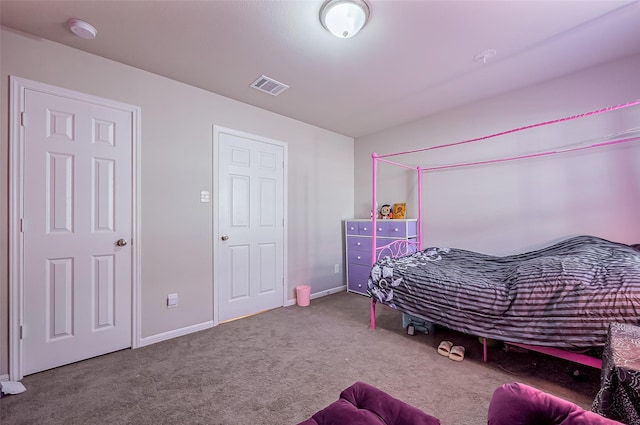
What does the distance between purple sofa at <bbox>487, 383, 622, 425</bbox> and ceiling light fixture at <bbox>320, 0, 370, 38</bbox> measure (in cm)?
216

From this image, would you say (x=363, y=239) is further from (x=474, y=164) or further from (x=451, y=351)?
(x=451, y=351)

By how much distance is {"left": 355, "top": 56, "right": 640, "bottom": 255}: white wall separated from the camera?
2.31 meters

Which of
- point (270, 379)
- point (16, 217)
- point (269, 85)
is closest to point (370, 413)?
point (270, 379)

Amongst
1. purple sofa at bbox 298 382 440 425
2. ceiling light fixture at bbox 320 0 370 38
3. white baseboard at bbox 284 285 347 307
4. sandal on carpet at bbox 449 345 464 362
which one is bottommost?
white baseboard at bbox 284 285 347 307

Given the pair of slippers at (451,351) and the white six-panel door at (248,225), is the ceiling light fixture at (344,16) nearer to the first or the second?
the white six-panel door at (248,225)

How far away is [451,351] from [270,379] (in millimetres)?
1456

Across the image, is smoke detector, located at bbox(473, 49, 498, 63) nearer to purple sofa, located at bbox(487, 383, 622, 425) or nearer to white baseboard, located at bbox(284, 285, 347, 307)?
purple sofa, located at bbox(487, 383, 622, 425)

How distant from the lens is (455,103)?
313cm

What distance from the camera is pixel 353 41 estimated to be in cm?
201

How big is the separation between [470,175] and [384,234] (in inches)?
51.0

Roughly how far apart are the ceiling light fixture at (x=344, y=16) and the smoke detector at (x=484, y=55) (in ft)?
3.59

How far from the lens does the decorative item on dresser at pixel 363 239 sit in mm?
3484

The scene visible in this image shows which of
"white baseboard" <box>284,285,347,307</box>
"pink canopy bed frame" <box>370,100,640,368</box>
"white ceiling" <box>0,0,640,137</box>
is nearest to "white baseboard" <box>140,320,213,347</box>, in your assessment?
"white baseboard" <box>284,285,347,307</box>

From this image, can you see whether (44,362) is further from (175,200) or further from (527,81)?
(527,81)
